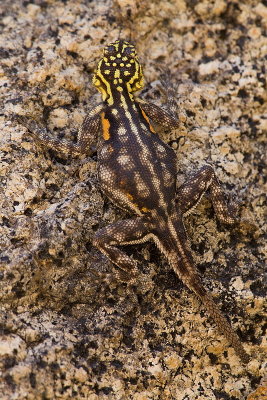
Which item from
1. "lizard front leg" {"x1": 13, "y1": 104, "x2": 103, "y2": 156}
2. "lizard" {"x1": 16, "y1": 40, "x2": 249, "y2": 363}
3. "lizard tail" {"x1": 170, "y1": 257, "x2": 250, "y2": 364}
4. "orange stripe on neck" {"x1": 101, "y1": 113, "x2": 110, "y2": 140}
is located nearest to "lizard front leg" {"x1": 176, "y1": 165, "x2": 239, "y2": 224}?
"lizard" {"x1": 16, "y1": 40, "x2": 249, "y2": 363}

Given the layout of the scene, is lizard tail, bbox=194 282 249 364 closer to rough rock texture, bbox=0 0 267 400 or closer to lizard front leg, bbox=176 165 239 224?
rough rock texture, bbox=0 0 267 400


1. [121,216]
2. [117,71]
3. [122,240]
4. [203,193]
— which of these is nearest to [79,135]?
[117,71]

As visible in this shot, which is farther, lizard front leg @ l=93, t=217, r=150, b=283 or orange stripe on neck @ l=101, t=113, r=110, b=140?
orange stripe on neck @ l=101, t=113, r=110, b=140

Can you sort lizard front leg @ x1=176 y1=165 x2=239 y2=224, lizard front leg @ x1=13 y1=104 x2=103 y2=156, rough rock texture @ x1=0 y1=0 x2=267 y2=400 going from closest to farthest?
rough rock texture @ x1=0 y1=0 x2=267 y2=400, lizard front leg @ x1=176 y1=165 x2=239 y2=224, lizard front leg @ x1=13 y1=104 x2=103 y2=156

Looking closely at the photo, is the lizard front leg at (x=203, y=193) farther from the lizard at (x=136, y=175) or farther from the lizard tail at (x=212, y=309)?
the lizard tail at (x=212, y=309)

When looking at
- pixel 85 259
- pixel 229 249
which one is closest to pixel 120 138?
pixel 85 259

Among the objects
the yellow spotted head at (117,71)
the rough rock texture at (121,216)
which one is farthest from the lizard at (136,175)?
the rough rock texture at (121,216)

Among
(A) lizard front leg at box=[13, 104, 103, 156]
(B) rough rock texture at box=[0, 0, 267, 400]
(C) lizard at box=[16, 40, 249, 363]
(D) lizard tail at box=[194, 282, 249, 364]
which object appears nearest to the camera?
(B) rough rock texture at box=[0, 0, 267, 400]

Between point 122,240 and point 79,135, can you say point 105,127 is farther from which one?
point 122,240

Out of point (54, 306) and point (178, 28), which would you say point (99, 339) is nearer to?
point (54, 306)
